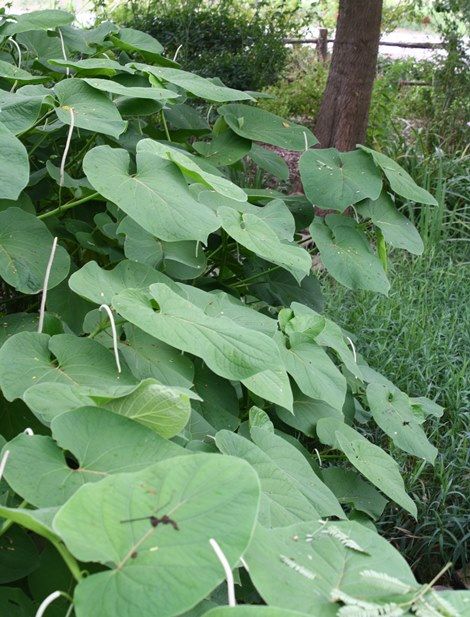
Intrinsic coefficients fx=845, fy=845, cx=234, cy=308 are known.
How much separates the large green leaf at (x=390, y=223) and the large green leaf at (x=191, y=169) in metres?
0.55

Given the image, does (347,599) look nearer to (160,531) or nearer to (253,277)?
(160,531)

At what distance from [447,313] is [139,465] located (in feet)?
9.86

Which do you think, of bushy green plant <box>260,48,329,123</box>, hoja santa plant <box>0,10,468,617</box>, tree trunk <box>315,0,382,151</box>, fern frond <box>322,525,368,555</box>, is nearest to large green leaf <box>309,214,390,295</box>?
hoja santa plant <box>0,10,468,617</box>

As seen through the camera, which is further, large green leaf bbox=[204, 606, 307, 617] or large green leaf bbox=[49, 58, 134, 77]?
large green leaf bbox=[49, 58, 134, 77]

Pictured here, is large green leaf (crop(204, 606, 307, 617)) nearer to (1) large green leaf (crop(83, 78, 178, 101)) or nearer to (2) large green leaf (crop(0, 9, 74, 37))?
(1) large green leaf (crop(83, 78, 178, 101))

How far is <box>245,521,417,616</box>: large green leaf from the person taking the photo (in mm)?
739

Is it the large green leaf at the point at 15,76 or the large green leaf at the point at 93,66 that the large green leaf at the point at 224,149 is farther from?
the large green leaf at the point at 15,76

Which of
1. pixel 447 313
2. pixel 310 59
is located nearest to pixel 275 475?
pixel 447 313

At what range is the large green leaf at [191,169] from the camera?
4.79ft

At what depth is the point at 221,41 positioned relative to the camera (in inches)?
300

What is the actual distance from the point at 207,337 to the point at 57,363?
0.72ft

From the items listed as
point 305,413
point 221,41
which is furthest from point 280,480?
point 221,41

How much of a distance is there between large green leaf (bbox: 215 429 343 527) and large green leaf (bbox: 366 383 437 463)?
0.59m

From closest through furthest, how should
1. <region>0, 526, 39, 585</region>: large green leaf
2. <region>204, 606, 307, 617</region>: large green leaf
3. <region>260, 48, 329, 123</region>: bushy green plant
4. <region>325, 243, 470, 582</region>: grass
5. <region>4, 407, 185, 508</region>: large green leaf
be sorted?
<region>204, 606, 307, 617</region>: large green leaf < <region>4, 407, 185, 508</region>: large green leaf < <region>0, 526, 39, 585</region>: large green leaf < <region>325, 243, 470, 582</region>: grass < <region>260, 48, 329, 123</region>: bushy green plant
